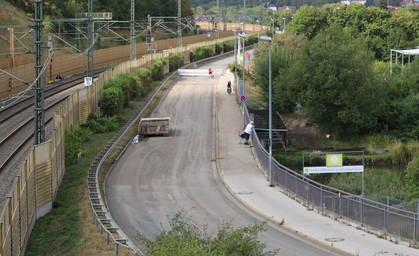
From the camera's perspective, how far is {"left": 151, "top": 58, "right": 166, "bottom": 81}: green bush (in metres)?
69.4

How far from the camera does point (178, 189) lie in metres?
30.7

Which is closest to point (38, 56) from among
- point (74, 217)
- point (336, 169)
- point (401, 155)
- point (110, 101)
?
point (74, 217)

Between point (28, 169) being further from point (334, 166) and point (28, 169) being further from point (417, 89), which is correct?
point (417, 89)

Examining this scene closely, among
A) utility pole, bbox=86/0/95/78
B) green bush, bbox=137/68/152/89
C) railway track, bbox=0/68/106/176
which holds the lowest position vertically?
railway track, bbox=0/68/106/176

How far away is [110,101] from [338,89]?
15862 millimetres

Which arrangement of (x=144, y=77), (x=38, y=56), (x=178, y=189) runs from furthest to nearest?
(x=144, y=77), (x=178, y=189), (x=38, y=56)

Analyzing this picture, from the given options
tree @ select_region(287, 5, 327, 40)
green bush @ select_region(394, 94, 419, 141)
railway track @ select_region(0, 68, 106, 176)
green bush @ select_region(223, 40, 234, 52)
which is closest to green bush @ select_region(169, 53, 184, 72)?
railway track @ select_region(0, 68, 106, 176)

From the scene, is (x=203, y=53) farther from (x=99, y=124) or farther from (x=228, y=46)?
(x=99, y=124)

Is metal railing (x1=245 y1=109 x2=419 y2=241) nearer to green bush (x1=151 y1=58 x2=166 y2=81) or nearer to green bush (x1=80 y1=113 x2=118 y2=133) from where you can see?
green bush (x1=80 y1=113 x2=118 y2=133)

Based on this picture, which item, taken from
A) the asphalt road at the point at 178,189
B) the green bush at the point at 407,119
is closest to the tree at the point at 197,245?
the asphalt road at the point at 178,189

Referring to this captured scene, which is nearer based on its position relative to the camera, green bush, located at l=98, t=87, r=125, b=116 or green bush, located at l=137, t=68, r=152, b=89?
green bush, located at l=98, t=87, r=125, b=116

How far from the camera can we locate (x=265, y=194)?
29.2 m

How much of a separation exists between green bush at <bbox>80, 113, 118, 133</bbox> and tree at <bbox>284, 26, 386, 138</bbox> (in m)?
14.0

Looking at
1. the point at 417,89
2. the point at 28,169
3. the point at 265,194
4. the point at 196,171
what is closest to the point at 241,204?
the point at 265,194
